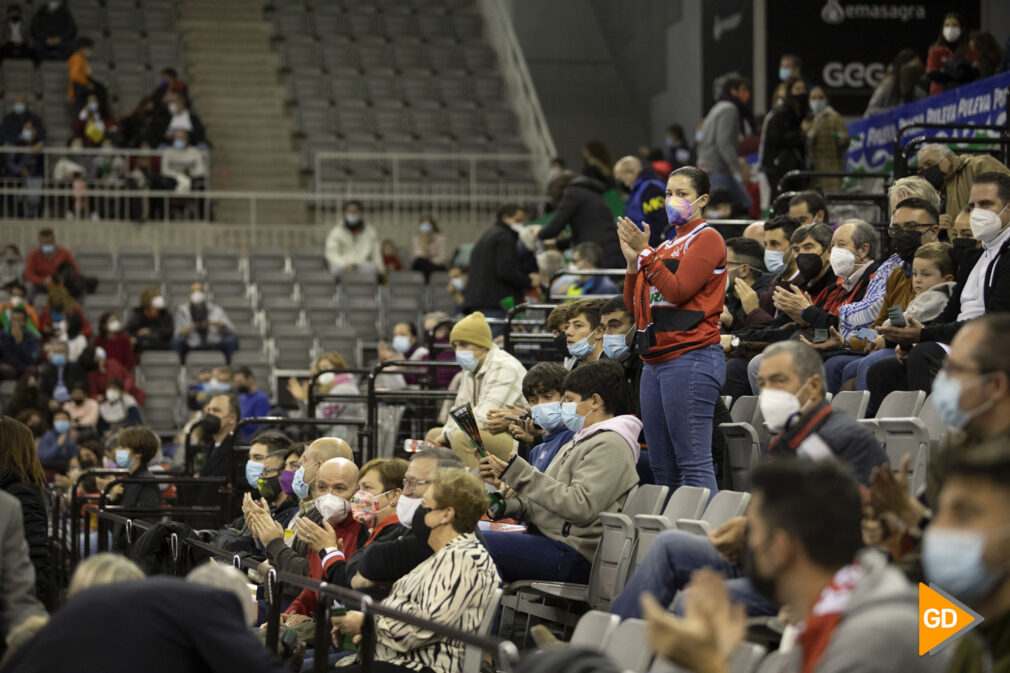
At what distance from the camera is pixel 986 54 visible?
12.7 metres

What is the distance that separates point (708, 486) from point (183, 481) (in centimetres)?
448

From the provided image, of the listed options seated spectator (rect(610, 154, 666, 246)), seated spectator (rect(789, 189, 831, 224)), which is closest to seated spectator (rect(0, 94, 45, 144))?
seated spectator (rect(610, 154, 666, 246))

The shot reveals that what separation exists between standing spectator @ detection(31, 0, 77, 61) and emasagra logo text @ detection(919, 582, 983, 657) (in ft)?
63.9

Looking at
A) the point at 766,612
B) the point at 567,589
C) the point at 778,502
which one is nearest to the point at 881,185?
the point at 567,589

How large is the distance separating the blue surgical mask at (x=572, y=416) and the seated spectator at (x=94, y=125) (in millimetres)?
14280

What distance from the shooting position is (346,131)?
2134 centimetres

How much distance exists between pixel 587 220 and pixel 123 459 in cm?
420

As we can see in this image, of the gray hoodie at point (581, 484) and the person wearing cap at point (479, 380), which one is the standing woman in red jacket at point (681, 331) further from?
the person wearing cap at point (479, 380)

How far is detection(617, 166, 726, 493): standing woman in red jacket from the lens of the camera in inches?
244

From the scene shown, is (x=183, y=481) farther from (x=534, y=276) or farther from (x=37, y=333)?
(x=37, y=333)

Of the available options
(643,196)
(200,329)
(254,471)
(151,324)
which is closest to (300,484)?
(254,471)

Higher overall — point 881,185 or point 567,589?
point 881,185

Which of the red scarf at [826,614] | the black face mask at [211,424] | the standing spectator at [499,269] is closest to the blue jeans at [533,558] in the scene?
the red scarf at [826,614]

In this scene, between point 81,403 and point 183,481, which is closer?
point 183,481
